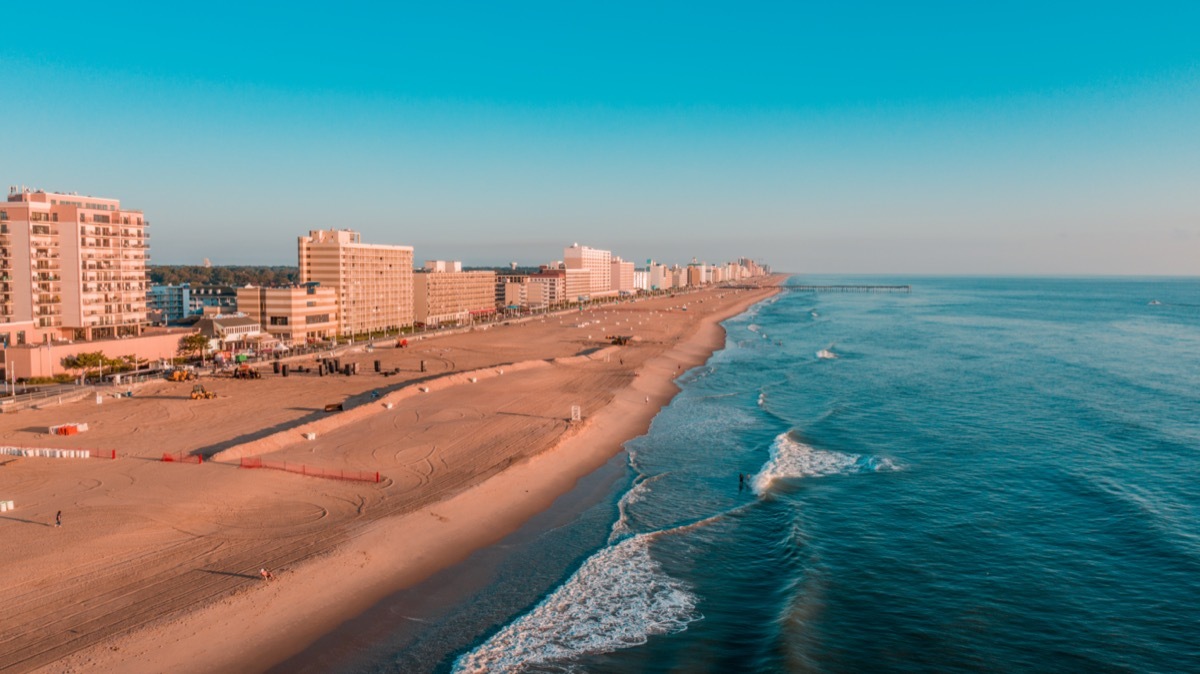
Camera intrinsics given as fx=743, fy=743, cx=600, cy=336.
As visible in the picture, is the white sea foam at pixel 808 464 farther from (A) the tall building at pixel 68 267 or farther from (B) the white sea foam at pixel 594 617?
(A) the tall building at pixel 68 267

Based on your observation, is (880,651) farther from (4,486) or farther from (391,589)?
(4,486)

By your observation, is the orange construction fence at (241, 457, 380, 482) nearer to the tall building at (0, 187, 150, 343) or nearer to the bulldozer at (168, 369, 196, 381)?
the bulldozer at (168, 369, 196, 381)

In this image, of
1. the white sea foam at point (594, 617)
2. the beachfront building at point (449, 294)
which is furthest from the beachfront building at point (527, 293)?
the white sea foam at point (594, 617)

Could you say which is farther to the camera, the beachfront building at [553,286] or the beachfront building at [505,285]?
the beachfront building at [553,286]

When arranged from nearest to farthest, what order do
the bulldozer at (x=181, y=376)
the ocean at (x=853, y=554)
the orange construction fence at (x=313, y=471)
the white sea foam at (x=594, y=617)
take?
the white sea foam at (x=594, y=617)
the ocean at (x=853, y=554)
the orange construction fence at (x=313, y=471)
the bulldozer at (x=181, y=376)

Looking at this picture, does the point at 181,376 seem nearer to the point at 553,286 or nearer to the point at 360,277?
the point at 360,277

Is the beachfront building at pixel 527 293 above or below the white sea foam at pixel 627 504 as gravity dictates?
above
